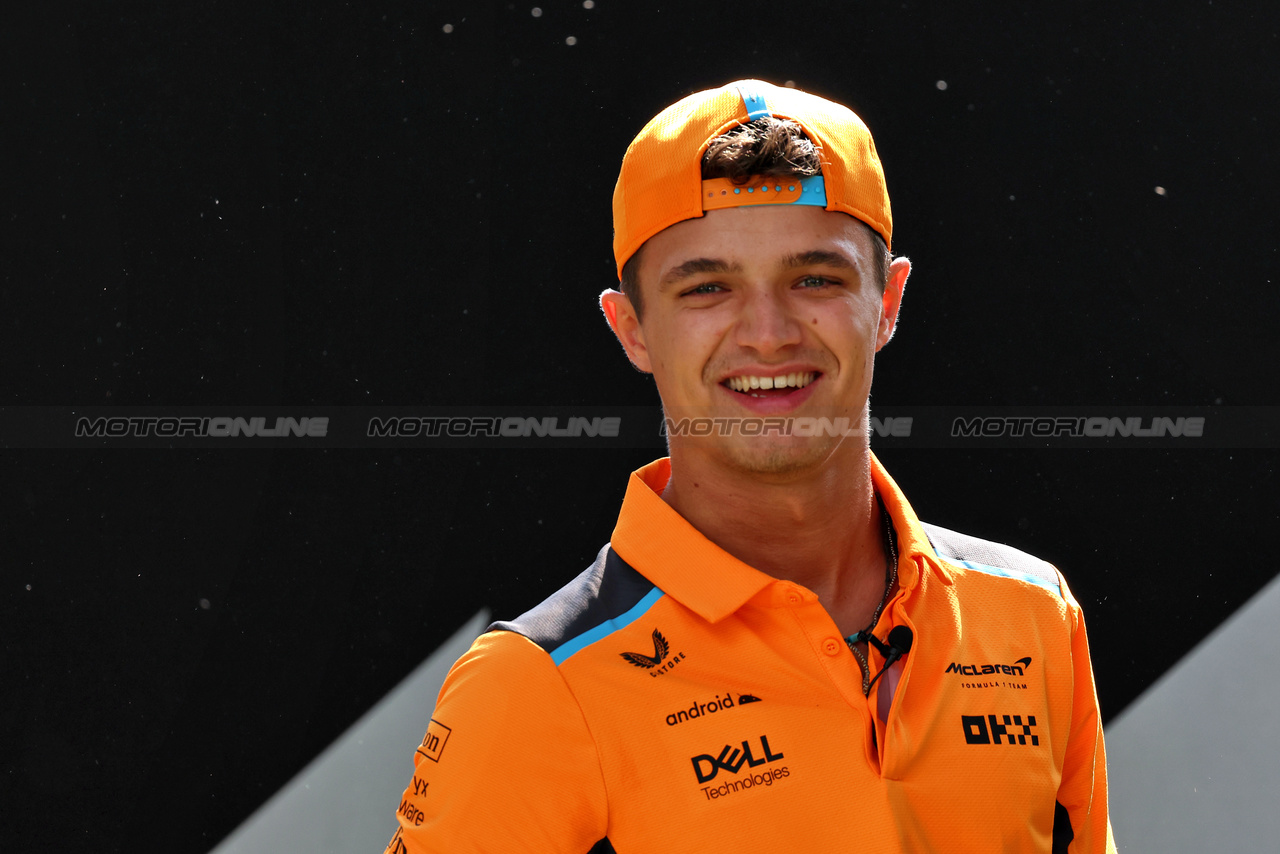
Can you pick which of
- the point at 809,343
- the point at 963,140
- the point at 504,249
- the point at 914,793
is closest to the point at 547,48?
the point at 504,249

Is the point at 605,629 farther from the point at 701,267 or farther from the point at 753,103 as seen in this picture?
the point at 753,103

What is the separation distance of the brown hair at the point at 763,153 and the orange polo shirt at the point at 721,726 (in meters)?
0.41

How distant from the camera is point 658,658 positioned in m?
1.12

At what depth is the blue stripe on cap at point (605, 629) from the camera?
3.62 feet

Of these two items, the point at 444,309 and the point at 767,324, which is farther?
the point at 444,309

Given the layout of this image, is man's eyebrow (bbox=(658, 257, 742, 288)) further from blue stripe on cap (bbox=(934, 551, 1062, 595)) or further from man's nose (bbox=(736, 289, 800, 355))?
blue stripe on cap (bbox=(934, 551, 1062, 595))

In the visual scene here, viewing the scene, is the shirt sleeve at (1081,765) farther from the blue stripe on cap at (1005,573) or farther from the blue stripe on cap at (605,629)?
the blue stripe on cap at (605,629)

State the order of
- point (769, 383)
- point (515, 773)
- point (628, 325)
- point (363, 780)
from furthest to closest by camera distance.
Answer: point (363, 780), point (628, 325), point (769, 383), point (515, 773)

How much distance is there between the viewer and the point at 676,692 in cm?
110

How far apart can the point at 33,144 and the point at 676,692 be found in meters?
1.81

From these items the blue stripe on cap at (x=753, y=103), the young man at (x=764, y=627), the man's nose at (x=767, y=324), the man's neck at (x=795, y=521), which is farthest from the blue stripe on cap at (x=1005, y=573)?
the blue stripe on cap at (x=753, y=103)

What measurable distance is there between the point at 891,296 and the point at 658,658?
58 centimetres

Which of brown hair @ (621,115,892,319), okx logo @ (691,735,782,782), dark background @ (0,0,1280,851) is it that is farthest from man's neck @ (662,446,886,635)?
dark background @ (0,0,1280,851)

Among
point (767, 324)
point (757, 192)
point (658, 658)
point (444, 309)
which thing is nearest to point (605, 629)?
point (658, 658)
